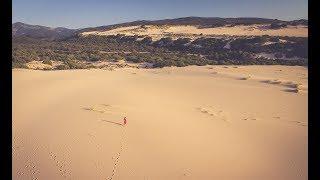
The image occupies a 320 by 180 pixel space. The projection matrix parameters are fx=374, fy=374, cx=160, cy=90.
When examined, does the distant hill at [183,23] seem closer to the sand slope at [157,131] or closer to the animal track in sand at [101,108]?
the sand slope at [157,131]

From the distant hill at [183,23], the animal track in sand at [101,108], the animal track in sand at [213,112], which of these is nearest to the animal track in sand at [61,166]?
the animal track in sand at [101,108]

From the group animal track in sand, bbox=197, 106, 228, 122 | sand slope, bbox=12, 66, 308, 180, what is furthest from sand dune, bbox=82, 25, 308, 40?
animal track in sand, bbox=197, 106, 228, 122

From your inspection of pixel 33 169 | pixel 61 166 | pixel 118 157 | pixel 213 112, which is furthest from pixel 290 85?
pixel 33 169

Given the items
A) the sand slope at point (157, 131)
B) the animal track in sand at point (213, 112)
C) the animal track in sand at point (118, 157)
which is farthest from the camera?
the animal track in sand at point (213, 112)

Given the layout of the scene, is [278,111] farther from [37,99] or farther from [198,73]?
[198,73]

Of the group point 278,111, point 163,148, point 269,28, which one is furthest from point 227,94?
point 269,28

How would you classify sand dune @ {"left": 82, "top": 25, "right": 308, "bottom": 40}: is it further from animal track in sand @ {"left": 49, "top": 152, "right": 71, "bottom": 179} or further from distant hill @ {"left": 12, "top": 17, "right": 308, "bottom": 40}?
animal track in sand @ {"left": 49, "top": 152, "right": 71, "bottom": 179}
